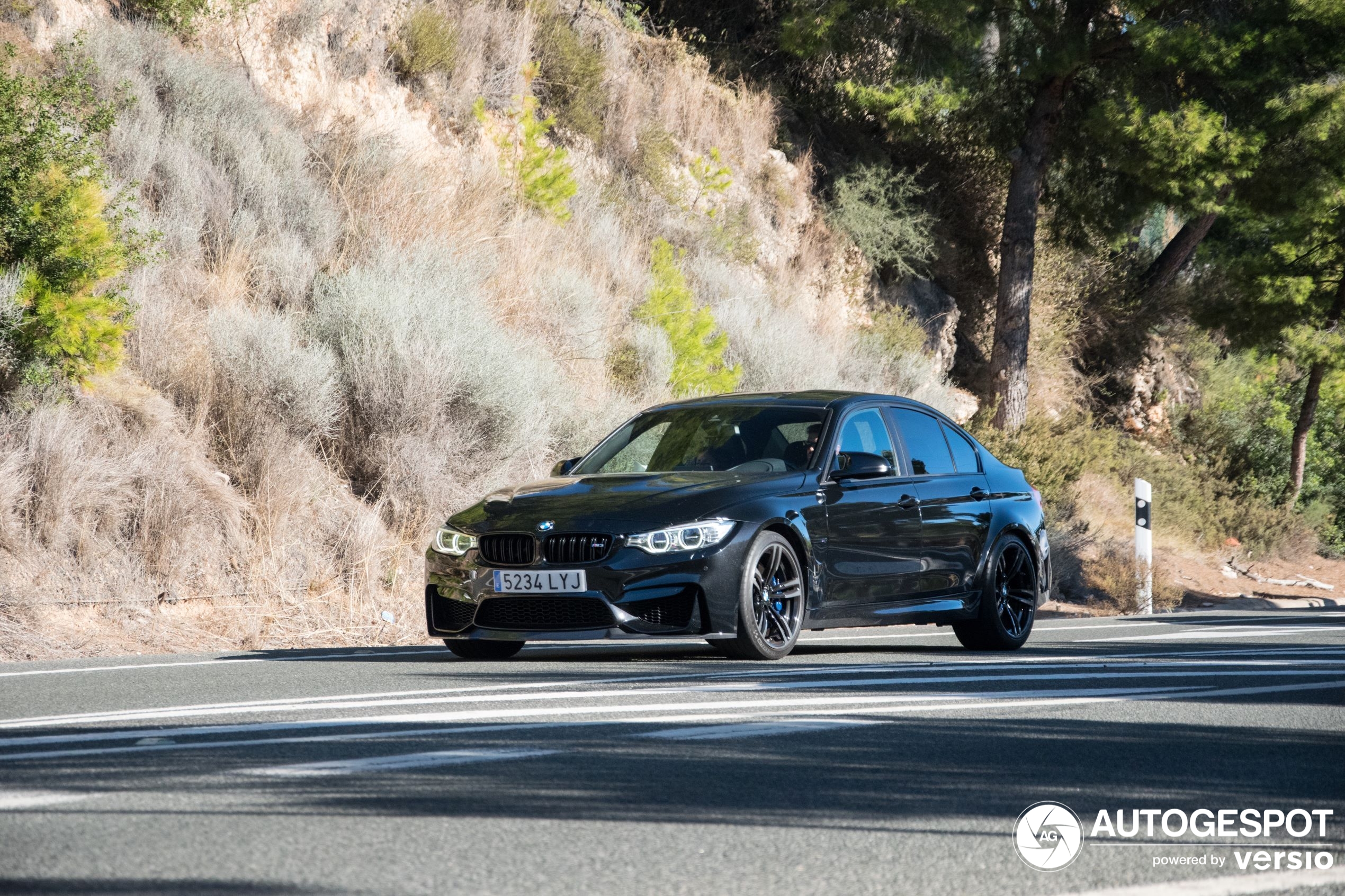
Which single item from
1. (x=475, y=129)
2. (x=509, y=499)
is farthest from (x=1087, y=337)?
(x=509, y=499)

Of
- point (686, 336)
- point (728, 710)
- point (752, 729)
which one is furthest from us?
point (686, 336)

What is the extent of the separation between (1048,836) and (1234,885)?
0.56 metres

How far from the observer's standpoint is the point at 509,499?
9414mm

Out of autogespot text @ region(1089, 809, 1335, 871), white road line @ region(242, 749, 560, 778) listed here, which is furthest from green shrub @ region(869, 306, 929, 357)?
autogespot text @ region(1089, 809, 1335, 871)

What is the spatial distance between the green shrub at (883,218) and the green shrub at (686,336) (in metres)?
8.38

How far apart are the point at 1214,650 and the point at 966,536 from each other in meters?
1.76

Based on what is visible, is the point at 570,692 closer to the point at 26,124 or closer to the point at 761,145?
the point at 26,124

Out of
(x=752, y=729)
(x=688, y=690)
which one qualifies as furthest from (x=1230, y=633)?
(x=752, y=729)

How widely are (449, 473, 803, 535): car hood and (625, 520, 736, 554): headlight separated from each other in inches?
1.7

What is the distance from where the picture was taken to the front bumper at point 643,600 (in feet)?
28.5

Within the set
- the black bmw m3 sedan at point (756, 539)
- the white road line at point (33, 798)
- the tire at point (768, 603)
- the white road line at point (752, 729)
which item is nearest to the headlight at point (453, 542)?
the black bmw m3 sedan at point (756, 539)

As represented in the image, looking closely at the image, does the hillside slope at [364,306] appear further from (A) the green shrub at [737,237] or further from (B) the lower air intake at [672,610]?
(B) the lower air intake at [672,610]

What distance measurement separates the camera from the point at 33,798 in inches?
182

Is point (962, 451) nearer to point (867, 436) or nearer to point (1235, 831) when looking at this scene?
point (867, 436)
